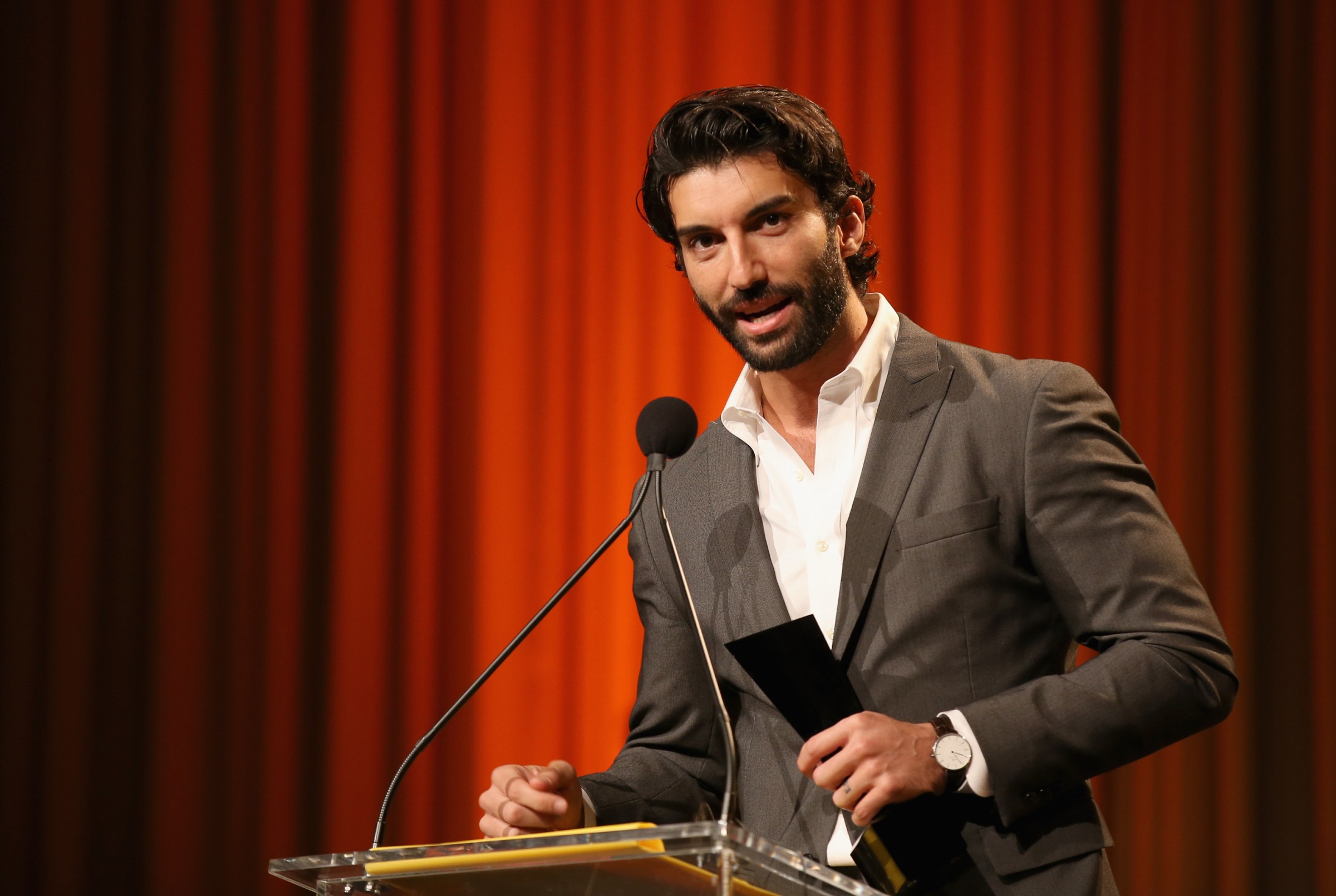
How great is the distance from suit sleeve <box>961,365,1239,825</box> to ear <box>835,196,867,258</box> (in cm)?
50

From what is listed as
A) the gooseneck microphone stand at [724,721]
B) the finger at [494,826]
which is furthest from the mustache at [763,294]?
the finger at [494,826]

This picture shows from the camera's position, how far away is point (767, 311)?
1779mm

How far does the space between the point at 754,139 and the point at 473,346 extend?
1430 millimetres

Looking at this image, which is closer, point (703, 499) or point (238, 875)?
point (703, 499)

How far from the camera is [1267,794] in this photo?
2.96 meters

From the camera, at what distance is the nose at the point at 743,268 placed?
1740 millimetres

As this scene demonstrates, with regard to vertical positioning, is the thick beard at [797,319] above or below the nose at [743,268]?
below

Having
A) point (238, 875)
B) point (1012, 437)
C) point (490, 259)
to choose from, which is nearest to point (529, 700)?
point (238, 875)

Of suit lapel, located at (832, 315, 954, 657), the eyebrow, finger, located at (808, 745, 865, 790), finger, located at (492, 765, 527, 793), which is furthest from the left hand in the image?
the eyebrow

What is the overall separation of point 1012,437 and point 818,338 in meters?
0.36

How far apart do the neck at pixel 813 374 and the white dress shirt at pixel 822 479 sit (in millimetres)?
36

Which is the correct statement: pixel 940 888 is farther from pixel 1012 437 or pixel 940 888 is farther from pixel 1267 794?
pixel 1267 794

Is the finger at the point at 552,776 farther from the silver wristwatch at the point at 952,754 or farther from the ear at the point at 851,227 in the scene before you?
the ear at the point at 851,227

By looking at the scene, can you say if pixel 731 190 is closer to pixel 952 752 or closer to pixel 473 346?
pixel 952 752
